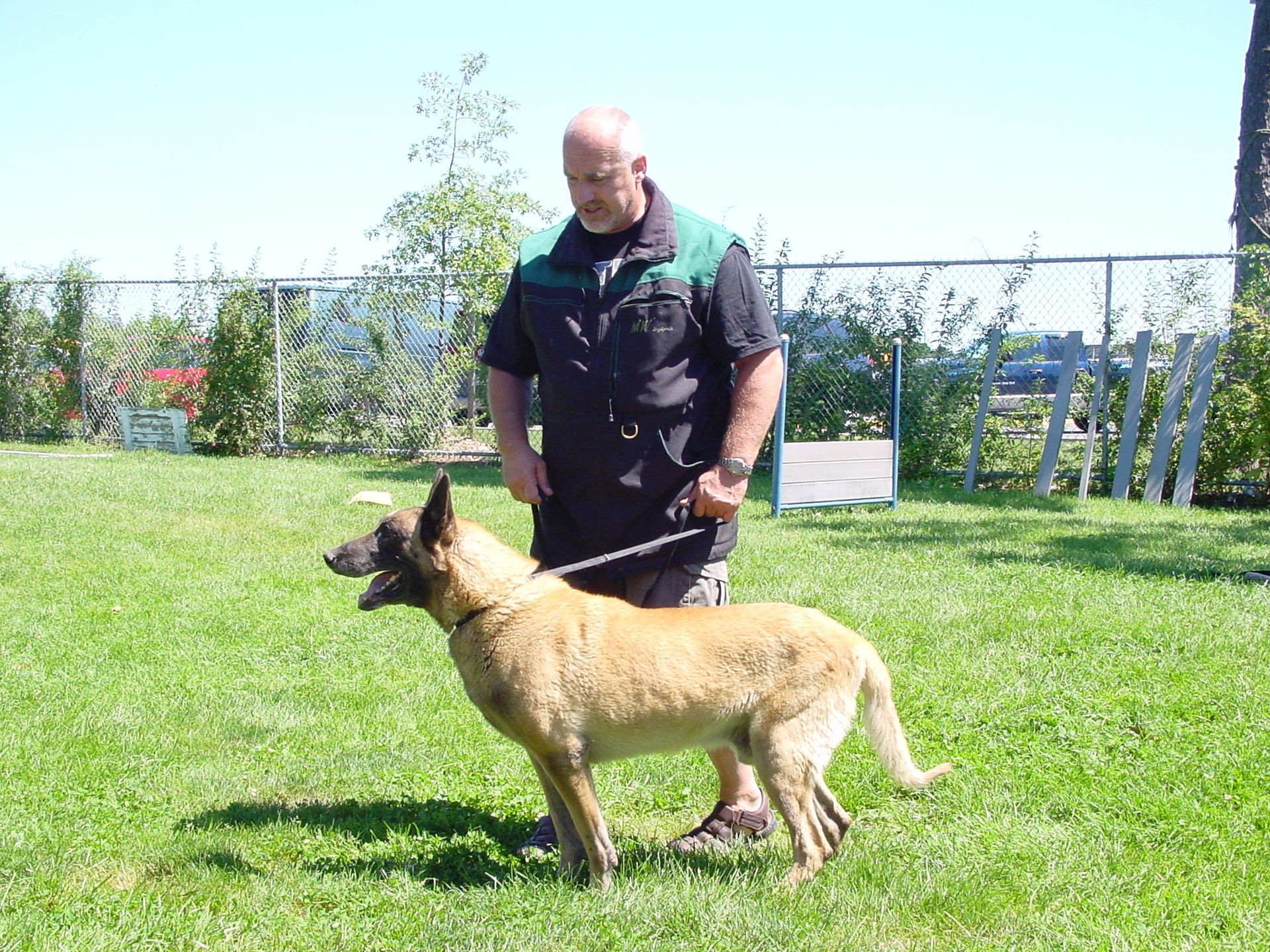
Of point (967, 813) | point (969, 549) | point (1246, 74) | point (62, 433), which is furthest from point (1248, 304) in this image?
point (62, 433)

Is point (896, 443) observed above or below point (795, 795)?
above

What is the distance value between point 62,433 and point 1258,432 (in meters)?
16.3

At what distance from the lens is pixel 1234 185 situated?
13234 mm

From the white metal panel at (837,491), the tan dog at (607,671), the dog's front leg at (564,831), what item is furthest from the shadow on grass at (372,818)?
the white metal panel at (837,491)

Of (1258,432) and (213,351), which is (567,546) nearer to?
(1258,432)

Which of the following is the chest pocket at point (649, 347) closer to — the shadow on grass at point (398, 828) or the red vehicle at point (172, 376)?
the shadow on grass at point (398, 828)

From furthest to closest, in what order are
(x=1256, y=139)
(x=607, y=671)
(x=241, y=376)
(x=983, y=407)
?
(x=241, y=376) → (x=1256, y=139) → (x=983, y=407) → (x=607, y=671)

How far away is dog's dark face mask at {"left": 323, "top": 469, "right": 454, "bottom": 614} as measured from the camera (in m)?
3.25

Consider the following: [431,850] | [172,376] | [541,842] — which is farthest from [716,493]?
[172,376]

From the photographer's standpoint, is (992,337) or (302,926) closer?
(302,926)

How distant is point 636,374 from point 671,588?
76 centimetres

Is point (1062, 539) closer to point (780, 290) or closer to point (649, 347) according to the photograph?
point (780, 290)

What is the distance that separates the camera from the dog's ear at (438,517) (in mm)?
3162

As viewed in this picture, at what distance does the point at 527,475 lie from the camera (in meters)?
3.53
